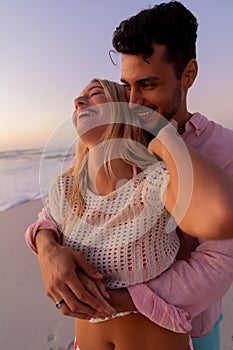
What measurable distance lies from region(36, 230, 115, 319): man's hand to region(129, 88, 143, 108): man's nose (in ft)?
1.83

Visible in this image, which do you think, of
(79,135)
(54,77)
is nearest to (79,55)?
(54,77)

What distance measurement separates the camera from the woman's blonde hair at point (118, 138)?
1.10 metres

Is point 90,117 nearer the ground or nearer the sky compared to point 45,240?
nearer the sky

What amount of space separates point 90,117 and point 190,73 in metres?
0.52

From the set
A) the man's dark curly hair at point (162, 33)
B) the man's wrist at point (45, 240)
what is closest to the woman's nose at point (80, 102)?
the man's dark curly hair at point (162, 33)

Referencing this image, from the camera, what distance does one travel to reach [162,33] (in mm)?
1314

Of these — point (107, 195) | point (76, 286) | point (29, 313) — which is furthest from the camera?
point (29, 313)

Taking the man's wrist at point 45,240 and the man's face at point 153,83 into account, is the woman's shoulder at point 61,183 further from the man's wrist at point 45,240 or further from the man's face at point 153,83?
the man's face at point 153,83

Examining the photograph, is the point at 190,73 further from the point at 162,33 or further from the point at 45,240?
the point at 45,240

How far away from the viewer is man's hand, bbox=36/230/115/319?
959mm

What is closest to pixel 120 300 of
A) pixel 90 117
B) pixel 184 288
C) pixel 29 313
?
pixel 184 288

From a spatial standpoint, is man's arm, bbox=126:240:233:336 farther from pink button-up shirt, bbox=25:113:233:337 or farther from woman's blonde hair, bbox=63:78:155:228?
woman's blonde hair, bbox=63:78:155:228

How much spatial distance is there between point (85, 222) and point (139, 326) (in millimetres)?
351

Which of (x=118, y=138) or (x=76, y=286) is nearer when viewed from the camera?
(x=76, y=286)
